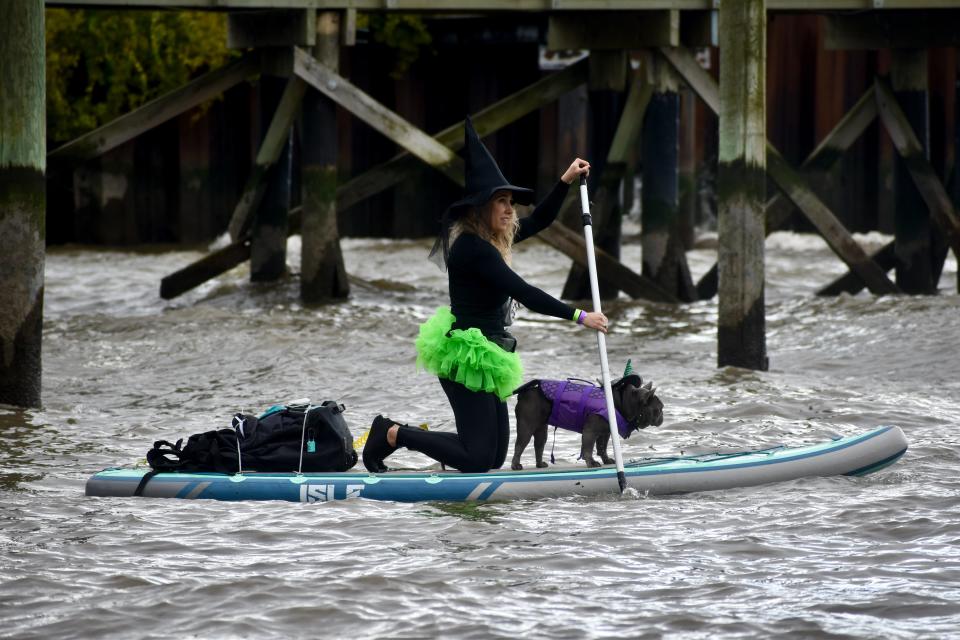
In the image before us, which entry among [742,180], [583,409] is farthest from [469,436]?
[742,180]

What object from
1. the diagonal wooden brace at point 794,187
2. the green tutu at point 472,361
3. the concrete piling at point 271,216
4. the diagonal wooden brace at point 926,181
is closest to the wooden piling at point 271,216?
the concrete piling at point 271,216

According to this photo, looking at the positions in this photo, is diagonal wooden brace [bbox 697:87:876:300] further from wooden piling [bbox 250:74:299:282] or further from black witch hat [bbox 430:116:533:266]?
black witch hat [bbox 430:116:533:266]

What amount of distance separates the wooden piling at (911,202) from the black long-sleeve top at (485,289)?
7299 mm

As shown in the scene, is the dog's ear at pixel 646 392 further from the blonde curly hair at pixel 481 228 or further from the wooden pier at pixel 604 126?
the wooden pier at pixel 604 126

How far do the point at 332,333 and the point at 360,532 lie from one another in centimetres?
594

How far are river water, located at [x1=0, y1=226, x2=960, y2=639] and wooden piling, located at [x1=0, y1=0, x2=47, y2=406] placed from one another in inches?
15.6

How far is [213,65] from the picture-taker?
19719 mm

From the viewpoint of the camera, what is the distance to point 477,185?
709 cm

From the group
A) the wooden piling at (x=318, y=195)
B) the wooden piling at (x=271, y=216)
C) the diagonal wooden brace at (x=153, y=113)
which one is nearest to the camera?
the wooden piling at (x=318, y=195)

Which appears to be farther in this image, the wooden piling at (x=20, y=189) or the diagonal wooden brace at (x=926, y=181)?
the diagonal wooden brace at (x=926, y=181)

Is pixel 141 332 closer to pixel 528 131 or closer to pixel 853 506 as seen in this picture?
pixel 853 506

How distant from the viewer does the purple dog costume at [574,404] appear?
734 cm

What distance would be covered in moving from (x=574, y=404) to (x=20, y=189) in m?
3.66

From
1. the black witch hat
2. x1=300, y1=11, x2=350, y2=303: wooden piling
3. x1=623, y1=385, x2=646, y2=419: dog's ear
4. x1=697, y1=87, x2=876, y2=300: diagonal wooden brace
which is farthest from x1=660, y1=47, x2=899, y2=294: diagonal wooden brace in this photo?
the black witch hat
